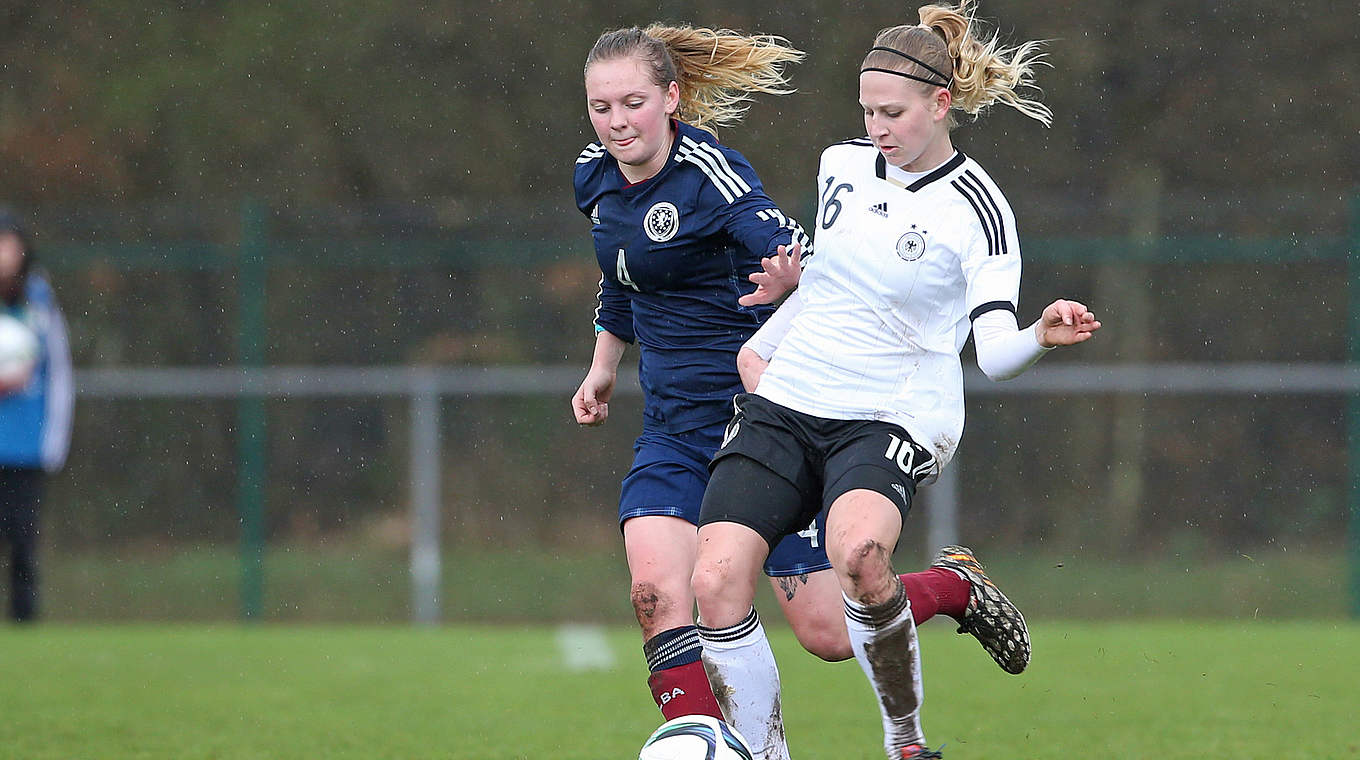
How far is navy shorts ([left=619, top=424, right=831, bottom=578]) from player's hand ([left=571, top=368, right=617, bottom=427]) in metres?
0.17

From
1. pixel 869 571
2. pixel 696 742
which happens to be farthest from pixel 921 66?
pixel 696 742

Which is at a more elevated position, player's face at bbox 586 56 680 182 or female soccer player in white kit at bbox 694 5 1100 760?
player's face at bbox 586 56 680 182

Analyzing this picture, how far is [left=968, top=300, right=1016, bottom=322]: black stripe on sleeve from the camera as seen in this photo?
3.91 meters

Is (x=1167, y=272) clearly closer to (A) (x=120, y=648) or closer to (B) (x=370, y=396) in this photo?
(B) (x=370, y=396)

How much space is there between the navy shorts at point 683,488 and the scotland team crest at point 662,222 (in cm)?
54

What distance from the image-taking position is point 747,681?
421 centimetres

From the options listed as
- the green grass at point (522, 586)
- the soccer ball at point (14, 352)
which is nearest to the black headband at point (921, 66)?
the green grass at point (522, 586)

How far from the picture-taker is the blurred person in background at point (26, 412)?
9.43m

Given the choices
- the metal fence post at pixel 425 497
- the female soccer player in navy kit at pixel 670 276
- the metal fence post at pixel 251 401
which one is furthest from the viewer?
the metal fence post at pixel 251 401

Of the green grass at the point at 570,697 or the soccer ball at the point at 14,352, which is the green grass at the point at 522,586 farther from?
the soccer ball at the point at 14,352

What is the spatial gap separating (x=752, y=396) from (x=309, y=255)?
24.6 feet

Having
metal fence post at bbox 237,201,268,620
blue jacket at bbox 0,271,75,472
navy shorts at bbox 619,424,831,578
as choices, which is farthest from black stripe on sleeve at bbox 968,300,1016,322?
metal fence post at bbox 237,201,268,620

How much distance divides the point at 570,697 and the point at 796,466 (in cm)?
305

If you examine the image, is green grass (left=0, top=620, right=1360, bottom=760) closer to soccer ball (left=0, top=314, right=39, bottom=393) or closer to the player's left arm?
soccer ball (left=0, top=314, right=39, bottom=393)
